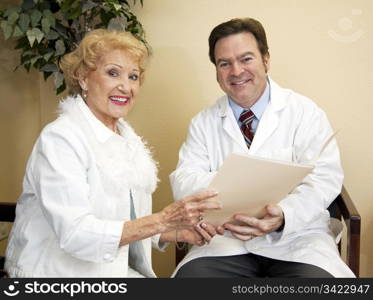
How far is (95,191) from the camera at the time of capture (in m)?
1.49

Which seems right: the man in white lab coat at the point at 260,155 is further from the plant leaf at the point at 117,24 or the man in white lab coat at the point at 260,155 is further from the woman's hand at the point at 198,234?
the plant leaf at the point at 117,24

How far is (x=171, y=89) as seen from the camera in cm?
265

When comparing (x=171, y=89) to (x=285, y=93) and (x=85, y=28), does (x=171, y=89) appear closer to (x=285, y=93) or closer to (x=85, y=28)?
(x=85, y=28)

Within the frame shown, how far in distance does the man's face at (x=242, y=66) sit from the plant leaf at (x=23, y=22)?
3.04 feet

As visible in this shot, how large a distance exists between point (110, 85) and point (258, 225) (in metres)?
0.72

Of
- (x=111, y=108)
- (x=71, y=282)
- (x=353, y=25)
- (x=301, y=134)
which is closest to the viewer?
(x=71, y=282)

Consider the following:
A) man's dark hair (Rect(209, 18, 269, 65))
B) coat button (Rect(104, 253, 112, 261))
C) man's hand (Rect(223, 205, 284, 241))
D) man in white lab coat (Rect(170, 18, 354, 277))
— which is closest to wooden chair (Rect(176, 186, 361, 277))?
man in white lab coat (Rect(170, 18, 354, 277))

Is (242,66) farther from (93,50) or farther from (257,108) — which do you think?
(93,50)

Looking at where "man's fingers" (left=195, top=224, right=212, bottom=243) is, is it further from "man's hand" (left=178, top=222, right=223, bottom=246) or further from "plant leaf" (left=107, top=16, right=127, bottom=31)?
"plant leaf" (left=107, top=16, right=127, bottom=31)

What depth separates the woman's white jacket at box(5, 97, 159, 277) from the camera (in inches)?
54.1

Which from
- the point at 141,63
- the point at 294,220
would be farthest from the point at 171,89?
the point at 294,220

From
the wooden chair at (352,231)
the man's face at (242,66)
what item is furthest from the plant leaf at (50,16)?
the wooden chair at (352,231)

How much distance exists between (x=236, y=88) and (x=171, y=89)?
2.47ft

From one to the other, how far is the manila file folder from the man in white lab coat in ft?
0.26
